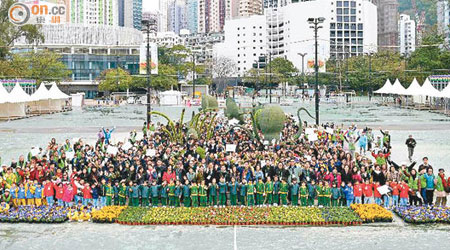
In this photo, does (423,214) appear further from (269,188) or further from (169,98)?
(169,98)

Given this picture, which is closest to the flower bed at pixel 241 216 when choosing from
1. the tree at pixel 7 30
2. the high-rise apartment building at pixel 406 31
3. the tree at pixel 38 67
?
the tree at pixel 38 67

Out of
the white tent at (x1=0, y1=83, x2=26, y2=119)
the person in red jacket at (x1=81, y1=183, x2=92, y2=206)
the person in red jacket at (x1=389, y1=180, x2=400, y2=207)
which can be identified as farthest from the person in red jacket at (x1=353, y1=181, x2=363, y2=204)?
the white tent at (x1=0, y1=83, x2=26, y2=119)

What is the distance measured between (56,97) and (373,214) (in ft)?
156

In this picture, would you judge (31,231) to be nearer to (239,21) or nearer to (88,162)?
(88,162)

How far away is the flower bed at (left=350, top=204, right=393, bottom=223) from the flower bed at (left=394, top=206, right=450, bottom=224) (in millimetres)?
421

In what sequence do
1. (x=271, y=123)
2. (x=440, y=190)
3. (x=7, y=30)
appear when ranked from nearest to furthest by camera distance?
(x=440, y=190) → (x=271, y=123) → (x=7, y=30)

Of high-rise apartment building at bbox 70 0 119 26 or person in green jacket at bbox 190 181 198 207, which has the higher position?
high-rise apartment building at bbox 70 0 119 26

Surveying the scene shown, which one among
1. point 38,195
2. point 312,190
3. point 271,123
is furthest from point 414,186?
point 38,195

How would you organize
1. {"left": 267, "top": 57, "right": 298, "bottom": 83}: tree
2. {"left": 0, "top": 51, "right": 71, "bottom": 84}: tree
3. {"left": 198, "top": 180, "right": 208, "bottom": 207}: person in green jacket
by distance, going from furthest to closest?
{"left": 267, "top": 57, "right": 298, "bottom": 83}: tree
{"left": 0, "top": 51, "right": 71, "bottom": 84}: tree
{"left": 198, "top": 180, "right": 208, "bottom": 207}: person in green jacket

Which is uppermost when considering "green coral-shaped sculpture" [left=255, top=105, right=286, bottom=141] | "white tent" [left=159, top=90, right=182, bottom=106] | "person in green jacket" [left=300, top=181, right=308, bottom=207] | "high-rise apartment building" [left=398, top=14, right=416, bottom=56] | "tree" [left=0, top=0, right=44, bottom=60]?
"high-rise apartment building" [left=398, top=14, right=416, bottom=56]

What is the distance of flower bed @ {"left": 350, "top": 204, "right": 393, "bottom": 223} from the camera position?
1366 cm

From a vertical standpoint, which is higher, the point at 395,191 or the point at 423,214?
the point at 395,191

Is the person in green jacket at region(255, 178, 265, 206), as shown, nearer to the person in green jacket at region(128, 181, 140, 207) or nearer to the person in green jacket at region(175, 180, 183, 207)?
the person in green jacket at region(175, 180, 183, 207)

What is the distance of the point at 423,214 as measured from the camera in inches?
542
